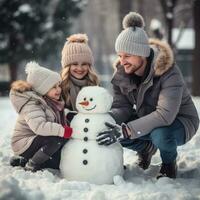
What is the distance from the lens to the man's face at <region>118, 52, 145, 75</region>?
4.58m

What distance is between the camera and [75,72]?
193 inches

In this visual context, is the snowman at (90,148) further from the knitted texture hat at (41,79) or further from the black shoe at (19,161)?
the black shoe at (19,161)

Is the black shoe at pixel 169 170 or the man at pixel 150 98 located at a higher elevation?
the man at pixel 150 98

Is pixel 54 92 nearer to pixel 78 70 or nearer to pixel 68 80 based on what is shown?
pixel 68 80

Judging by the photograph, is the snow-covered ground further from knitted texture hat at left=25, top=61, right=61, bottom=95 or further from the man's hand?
knitted texture hat at left=25, top=61, right=61, bottom=95

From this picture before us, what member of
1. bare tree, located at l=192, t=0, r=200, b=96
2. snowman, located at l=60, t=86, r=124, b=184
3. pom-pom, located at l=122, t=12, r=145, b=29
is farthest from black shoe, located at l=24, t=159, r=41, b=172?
bare tree, located at l=192, t=0, r=200, b=96

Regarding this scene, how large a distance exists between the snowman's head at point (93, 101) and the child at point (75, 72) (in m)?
0.44

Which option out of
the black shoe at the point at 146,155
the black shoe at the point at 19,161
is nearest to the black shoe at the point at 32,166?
the black shoe at the point at 19,161

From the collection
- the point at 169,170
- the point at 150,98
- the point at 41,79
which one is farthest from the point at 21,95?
the point at 169,170

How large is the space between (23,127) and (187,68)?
25011mm

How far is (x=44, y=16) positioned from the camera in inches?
759

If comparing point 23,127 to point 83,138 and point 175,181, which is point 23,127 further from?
point 175,181

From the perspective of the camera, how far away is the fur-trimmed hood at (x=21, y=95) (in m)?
4.48

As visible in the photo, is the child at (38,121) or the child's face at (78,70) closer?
the child at (38,121)
